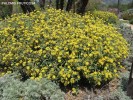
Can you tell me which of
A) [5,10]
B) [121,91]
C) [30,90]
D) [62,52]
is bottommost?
[5,10]

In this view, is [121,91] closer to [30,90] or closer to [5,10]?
[30,90]

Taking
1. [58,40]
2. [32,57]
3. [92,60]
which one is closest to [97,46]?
[92,60]

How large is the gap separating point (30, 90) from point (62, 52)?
3.00 feet

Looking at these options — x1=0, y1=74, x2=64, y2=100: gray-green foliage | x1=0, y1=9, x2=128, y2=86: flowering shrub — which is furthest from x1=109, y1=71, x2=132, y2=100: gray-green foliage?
x1=0, y1=74, x2=64, y2=100: gray-green foliage

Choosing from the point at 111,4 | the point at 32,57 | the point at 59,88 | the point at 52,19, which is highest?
the point at 52,19

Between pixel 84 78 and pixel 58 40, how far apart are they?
0.82 meters

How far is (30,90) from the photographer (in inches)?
198

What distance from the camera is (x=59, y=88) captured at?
5418 millimetres

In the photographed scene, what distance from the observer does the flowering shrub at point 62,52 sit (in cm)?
544

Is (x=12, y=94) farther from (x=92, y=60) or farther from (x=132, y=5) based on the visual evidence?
(x=132, y=5)

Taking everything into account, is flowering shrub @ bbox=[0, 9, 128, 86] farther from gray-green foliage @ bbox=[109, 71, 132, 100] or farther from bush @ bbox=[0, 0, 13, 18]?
bush @ bbox=[0, 0, 13, 18]

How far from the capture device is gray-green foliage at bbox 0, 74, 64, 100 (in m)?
5.00

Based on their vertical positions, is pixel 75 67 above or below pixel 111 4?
above

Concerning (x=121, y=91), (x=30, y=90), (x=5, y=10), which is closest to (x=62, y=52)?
(x=30, y=90)
